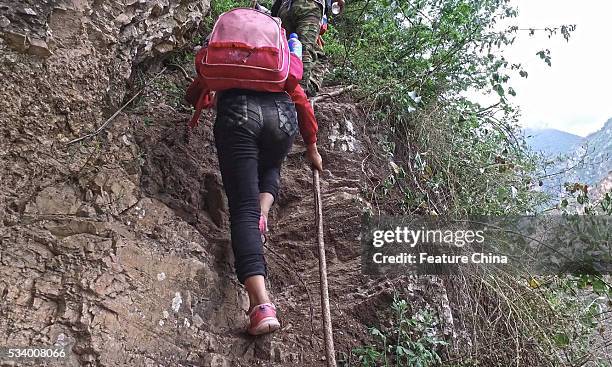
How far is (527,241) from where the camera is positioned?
3033 millimetres

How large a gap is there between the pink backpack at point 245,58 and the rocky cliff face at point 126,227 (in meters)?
0.66

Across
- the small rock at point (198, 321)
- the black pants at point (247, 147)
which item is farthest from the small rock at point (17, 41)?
the small rock at point (198, 321)

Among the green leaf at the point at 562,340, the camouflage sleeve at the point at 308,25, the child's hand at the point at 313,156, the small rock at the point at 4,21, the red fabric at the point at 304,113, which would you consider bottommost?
the green leaf at the point at 562,340

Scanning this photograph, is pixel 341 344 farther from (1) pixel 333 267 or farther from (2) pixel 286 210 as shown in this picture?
(2) pixel 286 210

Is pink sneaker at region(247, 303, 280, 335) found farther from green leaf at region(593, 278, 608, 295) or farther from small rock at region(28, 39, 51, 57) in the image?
green leaf at region(593, 278, 608, 295)

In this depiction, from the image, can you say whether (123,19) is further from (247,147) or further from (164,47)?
(247,147)

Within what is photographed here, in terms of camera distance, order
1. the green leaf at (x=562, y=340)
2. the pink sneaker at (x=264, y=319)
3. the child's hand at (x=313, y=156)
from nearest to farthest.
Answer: the pink sneaker at (x=264, y=319)
the green leaf at (x=562, y=340)
the child's hand at (x=313, y=156)

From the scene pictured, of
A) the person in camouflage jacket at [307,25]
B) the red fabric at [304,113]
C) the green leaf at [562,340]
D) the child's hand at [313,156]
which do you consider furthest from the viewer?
the person in camouflage jacket at [307,25]

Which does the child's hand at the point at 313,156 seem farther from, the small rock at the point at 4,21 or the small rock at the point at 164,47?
the small rock at the point at 4,21

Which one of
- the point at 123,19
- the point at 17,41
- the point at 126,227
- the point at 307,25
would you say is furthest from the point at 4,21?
the point at 307,25

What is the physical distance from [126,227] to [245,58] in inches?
38.1

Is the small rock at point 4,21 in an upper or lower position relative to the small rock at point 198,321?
upper

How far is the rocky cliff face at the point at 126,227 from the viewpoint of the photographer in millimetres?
1934

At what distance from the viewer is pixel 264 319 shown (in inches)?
83.3
